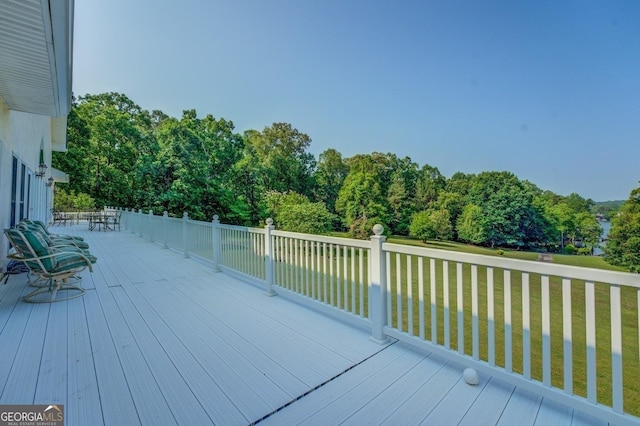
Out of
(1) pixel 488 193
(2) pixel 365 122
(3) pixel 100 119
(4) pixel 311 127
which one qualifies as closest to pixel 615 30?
(1) pixel 488 193

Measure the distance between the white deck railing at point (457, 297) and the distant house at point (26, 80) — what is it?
3.10m

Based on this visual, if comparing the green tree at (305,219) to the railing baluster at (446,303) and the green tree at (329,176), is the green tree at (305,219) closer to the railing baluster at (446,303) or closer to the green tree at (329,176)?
the railing baluster at (446,303)

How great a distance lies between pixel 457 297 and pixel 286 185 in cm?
2706

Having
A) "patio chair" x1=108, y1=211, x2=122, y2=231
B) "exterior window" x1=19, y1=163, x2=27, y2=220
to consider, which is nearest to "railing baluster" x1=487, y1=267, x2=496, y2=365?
"exterior window" x1=19, y1=163, x2=27, y2=220

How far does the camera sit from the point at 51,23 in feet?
9.23

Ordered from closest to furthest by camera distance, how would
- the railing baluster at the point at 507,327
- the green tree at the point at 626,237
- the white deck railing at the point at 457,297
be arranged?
the white deck railing at the point at 457,297 < the railing baluster at the point at 507,327 < the green tree at the point at 626,237

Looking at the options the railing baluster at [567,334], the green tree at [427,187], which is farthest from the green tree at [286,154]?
the railing baluster at [567,334]

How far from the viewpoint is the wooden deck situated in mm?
1852

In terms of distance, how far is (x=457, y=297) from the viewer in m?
2.54

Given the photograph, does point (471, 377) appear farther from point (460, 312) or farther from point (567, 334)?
point (567, 334)

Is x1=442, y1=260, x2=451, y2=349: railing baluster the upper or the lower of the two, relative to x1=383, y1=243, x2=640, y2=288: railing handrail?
lower

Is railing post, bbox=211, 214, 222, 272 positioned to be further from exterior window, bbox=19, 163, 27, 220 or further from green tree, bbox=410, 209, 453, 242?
green tree, bbox=410, 209, 453, 242

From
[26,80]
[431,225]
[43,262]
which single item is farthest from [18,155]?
[431,225]

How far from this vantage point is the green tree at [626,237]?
21.0 meters
